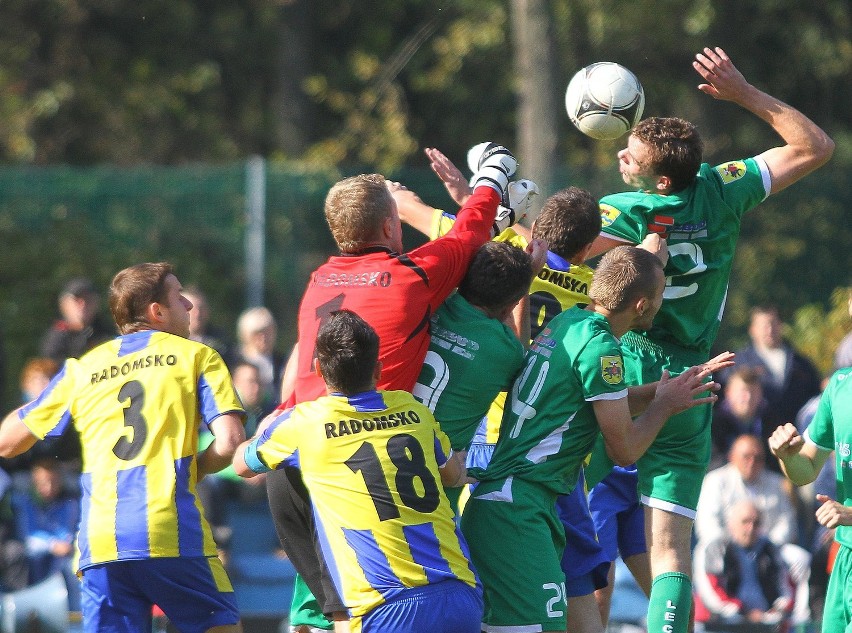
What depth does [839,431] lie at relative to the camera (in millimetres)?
5574

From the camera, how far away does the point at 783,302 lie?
521 inches

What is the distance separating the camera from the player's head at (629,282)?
5355 millimetres

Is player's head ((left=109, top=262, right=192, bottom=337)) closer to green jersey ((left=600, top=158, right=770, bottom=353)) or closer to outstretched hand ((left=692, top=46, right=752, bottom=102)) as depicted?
green jersey ((left=600, top=158, right=770, bottom=353))

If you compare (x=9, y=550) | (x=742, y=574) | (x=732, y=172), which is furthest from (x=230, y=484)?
(x=732, y=172)

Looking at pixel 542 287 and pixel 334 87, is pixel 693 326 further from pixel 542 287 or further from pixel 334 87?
pixel 334 87

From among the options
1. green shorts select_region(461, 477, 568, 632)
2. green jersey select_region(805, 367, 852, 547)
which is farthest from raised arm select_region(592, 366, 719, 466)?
green jersey select_region(805, 367, 852, 547)

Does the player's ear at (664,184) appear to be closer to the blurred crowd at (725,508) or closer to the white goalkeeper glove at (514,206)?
the white goalkeeper glove at (514,206)

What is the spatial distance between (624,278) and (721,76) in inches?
46.9

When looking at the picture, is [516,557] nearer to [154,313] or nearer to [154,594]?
[154,594]

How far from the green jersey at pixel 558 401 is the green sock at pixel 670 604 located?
2.91 feet

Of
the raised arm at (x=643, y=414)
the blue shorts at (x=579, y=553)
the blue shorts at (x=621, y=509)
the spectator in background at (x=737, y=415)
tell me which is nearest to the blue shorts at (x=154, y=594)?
the blue shorts at (x=579, y=553)

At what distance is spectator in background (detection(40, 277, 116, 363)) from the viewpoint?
10602 millimetres

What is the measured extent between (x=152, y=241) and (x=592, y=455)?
28.4ft

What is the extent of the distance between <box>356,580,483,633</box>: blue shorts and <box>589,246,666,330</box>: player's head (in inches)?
52.5
